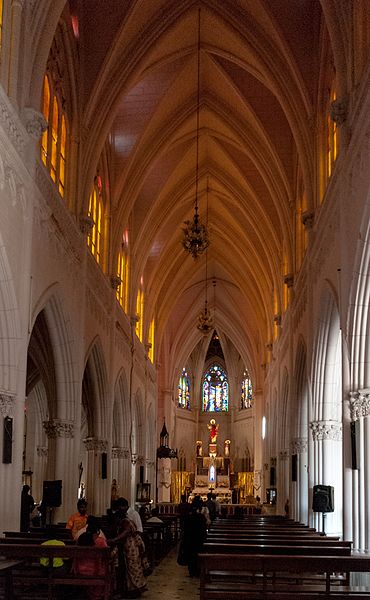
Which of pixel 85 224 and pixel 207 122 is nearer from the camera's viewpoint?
pixel 85 224

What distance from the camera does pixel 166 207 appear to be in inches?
1297

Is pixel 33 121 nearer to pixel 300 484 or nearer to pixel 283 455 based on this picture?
pixel 300 484

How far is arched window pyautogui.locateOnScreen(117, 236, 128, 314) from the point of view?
29.8 metres

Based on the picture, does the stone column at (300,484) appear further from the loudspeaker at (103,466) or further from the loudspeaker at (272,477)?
the loudspeaker at (272,477)

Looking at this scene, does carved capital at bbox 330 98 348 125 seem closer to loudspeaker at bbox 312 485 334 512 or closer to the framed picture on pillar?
loudspeaker at bbox 312 485 334 512

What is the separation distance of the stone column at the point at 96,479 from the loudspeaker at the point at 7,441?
Answer: 11.3 m

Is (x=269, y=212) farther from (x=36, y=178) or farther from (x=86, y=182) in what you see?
(x=36, y=178)

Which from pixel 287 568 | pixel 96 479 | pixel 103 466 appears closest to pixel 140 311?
pixel 103 466

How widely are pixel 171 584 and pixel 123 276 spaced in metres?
16.3

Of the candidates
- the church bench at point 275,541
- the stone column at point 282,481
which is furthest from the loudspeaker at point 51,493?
the stone column at point 282,481

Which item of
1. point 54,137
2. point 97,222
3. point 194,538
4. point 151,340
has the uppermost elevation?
point 54,137

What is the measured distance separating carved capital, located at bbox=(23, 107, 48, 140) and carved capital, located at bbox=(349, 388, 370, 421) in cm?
769

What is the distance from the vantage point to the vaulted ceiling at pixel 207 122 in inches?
836

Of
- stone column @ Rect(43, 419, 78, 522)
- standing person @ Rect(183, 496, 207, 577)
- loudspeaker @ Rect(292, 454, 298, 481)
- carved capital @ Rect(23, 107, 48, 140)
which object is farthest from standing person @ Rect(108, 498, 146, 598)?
loudspeaker @ Rect(292, 454, 298, 481)
